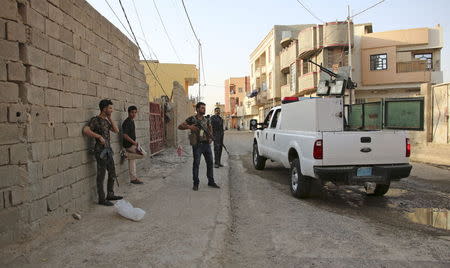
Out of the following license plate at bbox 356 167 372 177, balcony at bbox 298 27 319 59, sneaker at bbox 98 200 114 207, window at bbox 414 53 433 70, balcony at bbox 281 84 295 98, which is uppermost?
balcony at bbox 298 27 319 59

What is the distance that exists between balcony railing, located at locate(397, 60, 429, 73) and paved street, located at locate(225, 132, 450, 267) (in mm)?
20812

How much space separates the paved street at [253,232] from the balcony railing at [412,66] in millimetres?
21382

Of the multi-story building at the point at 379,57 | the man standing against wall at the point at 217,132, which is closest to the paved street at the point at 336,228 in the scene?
the man standing against wall at the point at 217,132

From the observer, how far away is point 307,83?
1073 inches

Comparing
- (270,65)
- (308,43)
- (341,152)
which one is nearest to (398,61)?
(308,43)

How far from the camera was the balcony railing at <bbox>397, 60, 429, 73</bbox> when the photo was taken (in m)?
25.8

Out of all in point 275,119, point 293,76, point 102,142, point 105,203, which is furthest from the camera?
point 293,76

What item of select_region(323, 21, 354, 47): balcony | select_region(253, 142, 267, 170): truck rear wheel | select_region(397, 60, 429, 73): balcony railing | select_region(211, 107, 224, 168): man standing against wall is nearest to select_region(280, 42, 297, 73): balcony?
select_region(323, 21, 354, 47): balcony

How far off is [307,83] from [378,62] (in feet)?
17.9

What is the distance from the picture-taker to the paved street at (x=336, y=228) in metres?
3.72

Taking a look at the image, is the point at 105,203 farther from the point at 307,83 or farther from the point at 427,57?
the point at 427,57

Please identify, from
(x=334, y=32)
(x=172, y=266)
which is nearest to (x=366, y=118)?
(x=172, y=266)

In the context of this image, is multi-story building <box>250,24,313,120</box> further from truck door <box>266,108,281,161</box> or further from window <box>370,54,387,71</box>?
truck door <box>266,108,281,161</box>

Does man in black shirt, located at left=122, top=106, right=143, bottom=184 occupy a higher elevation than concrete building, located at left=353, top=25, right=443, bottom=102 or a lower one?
lower
